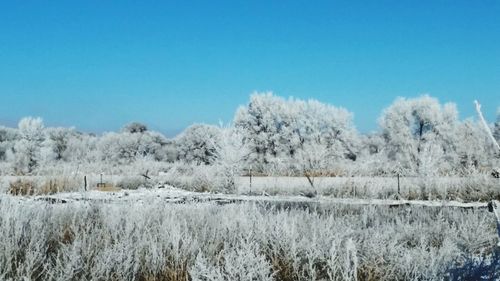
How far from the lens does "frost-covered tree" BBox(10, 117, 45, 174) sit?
40.8 metres

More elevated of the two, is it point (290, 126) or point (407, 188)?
point (290, 126)

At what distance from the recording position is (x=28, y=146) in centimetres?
4325

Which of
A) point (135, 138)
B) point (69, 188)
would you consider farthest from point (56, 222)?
point (135, 138)

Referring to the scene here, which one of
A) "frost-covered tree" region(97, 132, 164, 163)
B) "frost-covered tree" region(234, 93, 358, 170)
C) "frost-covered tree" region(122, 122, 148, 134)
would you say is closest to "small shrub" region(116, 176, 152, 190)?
"frost-covered tree" region(234, 93, 358, 170)

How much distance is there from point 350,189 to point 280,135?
107 feet

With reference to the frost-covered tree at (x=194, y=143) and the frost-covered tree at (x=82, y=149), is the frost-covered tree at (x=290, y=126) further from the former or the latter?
the frost-covered tree at (x=82, y=149)

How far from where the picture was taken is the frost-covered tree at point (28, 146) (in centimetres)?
4075

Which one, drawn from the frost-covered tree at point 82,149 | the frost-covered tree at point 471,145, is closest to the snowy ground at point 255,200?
the frost-covered tree at point 471,145

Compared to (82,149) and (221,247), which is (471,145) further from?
(82,149)

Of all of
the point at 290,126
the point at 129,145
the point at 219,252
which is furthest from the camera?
the point at 129,145

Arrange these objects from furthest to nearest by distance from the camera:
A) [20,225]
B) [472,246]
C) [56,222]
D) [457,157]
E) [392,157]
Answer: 1. [392,157]
2. [457,157]
3. [56,222]
4. [472,246]
5. [20,225]

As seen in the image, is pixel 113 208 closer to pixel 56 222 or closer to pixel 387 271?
pixel 56 222

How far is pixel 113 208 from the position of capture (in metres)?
7.71

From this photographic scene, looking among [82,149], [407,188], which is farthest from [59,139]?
[407,188]
